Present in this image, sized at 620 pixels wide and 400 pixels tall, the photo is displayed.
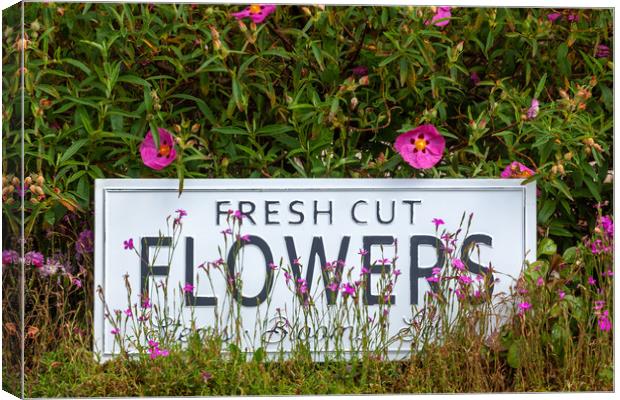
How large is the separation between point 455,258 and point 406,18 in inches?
30.8

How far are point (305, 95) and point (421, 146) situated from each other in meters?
0.41

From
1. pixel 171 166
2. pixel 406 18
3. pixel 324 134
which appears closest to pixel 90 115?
pixel 171 166

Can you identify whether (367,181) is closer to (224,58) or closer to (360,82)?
(360,82)

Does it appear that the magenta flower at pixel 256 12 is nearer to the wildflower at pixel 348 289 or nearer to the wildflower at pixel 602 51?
the wildflower at pixel 348 289

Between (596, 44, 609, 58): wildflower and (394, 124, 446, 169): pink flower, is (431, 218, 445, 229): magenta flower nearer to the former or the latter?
(394, 124, 446, 169): pink flower

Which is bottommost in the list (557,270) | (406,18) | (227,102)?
(557,270)

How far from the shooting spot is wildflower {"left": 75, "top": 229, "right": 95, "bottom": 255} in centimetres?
387

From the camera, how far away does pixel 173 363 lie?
3.74m

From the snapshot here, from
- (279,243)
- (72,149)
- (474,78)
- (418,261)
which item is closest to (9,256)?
(72,149)

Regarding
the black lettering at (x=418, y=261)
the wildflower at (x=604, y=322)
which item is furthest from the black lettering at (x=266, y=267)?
the wildflower at (x=604, y=322)

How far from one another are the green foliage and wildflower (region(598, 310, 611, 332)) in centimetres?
35

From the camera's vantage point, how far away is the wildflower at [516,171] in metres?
3.91

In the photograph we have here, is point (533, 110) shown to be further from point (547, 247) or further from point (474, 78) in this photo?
point (547, 247)

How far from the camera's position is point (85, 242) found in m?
3.88
